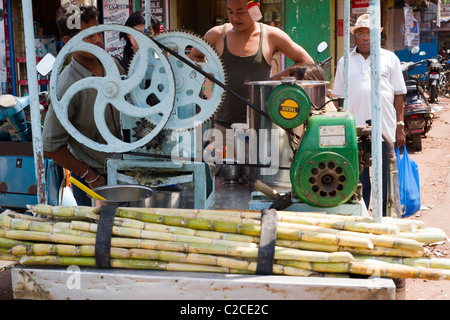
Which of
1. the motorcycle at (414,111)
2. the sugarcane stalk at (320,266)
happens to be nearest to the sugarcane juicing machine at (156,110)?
the sugarcane stalk at (320,266)

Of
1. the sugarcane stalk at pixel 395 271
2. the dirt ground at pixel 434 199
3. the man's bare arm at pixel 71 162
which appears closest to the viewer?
the sugarcane stalk at pixel 395 271

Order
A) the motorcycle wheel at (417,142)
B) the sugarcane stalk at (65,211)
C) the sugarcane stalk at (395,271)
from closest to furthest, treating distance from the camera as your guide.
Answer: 1. the sugarcane stalk at (395,271)
2. the sugarcane stalk at (65,211)
3. the motorcycle wheel at (417,142)

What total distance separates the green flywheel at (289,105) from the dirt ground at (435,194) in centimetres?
212

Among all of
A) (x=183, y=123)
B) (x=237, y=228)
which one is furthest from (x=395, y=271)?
(x=183, y=123)

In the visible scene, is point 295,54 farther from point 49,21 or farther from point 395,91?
point 49,21

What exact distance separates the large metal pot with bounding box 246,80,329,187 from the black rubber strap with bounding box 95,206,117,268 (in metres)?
0.93

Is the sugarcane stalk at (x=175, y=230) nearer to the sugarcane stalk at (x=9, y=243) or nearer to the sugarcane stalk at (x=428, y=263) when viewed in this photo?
the sugarcane stalk at (x=9, y=243)

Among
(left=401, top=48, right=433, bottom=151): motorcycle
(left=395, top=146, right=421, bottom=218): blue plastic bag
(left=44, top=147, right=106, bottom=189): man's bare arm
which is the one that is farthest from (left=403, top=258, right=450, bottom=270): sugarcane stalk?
(left=401, top=48, right=433, bottom=151): motorcycle

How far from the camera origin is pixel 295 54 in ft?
13.4

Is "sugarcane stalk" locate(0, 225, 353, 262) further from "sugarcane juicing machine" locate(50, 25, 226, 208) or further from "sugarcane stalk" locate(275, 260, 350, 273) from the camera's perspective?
"sugarcane juicing machine" locate(50, 25, 226, 208)

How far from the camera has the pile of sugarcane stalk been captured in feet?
6.83

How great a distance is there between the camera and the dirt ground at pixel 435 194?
13.0 ft

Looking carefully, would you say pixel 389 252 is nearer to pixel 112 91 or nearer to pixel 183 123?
pixel 183 123

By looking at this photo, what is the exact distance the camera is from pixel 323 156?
2293mm
